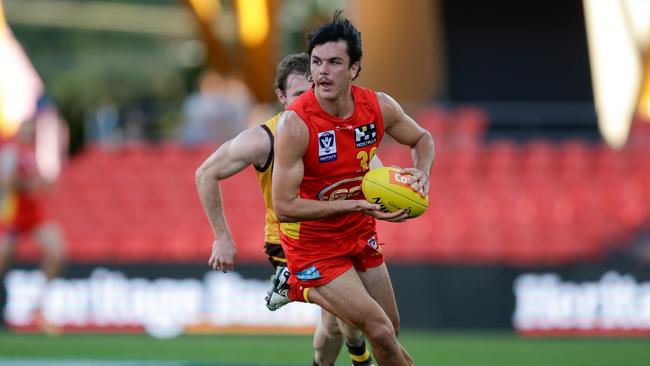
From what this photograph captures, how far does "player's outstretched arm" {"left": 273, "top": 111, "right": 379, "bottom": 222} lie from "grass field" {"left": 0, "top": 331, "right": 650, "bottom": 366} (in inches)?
178

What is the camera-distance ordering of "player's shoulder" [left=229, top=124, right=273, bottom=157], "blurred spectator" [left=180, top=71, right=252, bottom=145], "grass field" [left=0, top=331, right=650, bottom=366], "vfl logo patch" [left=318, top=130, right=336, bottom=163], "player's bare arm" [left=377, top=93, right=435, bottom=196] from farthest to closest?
"blurred spectator" [left=180, top=71, right=252, bottom=145], "grass field" [left=0, top=331, right=650, bottom=366], "player's shoulder" [left=229, top=124, right=273, bottom=157], "player's bare arm" [left=377, top=93, right=435, bottom=196], "vfl logo patch" [left=318, top=130, right=336, bottom=163]

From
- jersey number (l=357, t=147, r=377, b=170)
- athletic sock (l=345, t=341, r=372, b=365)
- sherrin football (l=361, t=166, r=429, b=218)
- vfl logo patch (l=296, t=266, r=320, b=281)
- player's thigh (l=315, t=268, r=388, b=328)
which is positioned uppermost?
jersey number (l=357, t=147, r=377, b=170)

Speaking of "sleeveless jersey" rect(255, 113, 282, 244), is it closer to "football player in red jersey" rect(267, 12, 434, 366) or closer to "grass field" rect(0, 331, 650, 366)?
→ "football player in red jersey" rect(267, 12, 434, 366)

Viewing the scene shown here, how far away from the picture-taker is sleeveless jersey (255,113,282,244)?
25.8 feet

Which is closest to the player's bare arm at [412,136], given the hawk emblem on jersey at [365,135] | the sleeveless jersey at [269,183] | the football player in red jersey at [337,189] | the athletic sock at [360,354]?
the football player in red jersey at [337,189]

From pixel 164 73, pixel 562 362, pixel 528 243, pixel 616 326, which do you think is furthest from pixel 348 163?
pixel 164 73

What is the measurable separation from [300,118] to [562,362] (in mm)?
5675

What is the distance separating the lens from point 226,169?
7.81 m

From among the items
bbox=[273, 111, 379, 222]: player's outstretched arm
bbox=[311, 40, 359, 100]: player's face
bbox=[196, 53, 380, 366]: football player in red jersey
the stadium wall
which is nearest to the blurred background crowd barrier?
the stadium wall

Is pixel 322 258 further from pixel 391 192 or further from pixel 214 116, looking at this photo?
pixel 214 116

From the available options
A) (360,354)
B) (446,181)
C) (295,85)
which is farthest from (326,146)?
(446,181)

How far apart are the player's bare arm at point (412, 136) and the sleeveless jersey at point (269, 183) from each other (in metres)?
0.70

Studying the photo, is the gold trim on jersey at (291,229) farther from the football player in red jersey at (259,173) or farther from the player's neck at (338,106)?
the player's neck at (338,106)

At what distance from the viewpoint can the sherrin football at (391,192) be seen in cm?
711
